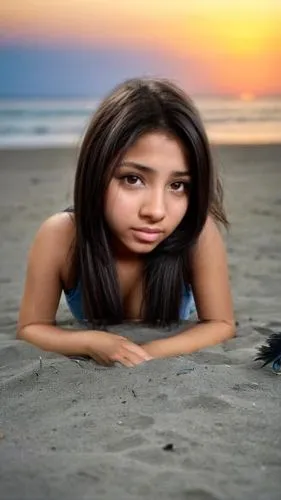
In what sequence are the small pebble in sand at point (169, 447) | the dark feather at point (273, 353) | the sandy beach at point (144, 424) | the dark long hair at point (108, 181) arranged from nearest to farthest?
the sandy beach at point (144, 424)
the small pebble in sand at point (169, 447)
the dark feather at point (273, 353)
the dark long hair at point (108, 181)

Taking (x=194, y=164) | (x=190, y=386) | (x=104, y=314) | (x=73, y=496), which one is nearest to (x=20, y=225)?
(x=104, y=314)

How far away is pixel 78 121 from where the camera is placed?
15.0 metres

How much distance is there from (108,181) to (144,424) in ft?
2.73

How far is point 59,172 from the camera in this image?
8.36 metres

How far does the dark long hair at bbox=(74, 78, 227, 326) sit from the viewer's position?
2.21 meters

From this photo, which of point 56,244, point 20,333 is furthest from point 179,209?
point 20,333

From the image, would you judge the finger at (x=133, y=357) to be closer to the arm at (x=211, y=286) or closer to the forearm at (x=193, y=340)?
the forearm at (x=193, y=340)

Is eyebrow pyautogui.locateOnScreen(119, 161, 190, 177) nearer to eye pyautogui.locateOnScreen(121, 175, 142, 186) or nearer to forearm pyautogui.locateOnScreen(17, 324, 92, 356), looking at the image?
eye pyautogui.locateOnScreen(121, 175, 142, 186)

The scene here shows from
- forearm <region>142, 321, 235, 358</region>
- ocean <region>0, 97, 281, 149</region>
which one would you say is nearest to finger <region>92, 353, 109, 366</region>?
forearm <region>142, 321, 235, 358</region>

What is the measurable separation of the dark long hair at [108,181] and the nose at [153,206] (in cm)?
13

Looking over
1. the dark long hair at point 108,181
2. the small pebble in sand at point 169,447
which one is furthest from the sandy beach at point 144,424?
the dark long hair at point 108,181

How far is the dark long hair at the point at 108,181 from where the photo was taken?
7.27ft

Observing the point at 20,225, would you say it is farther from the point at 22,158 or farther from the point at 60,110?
the point at 60,110

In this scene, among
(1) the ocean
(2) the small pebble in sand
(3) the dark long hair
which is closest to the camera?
(2) the small pebble in sand
